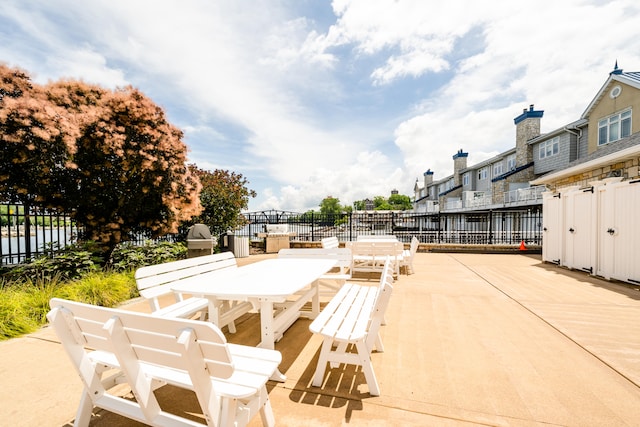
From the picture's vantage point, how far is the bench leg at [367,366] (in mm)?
2408

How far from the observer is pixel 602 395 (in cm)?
241

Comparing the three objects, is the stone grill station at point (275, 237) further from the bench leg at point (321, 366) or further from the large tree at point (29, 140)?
the bench leg at point (321, 366)

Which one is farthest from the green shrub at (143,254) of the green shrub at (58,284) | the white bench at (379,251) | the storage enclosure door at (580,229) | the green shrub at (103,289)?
the storage enclosure door at (580,229)

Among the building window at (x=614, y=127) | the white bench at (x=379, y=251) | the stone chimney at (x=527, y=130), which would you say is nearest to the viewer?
the white bench at (x=379, y=251)

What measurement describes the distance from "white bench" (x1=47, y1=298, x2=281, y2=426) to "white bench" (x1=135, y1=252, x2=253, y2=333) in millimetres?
955

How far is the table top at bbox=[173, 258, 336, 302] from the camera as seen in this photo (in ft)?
8.77

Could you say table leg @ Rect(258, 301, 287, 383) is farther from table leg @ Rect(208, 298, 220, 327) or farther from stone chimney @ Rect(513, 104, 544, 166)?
stone chimney @ Rect(513, 104, 544, 166)

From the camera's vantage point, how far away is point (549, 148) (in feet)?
65.3

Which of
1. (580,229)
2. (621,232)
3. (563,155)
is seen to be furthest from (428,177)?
(621,232)

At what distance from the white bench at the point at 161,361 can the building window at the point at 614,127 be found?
1989 cm

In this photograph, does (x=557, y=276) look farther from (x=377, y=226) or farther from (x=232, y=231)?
(x=232, y=231)

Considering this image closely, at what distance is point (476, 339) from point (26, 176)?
818 centimetres

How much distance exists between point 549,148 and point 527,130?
8.43 ft

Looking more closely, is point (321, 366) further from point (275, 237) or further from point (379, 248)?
point (275, 237)
